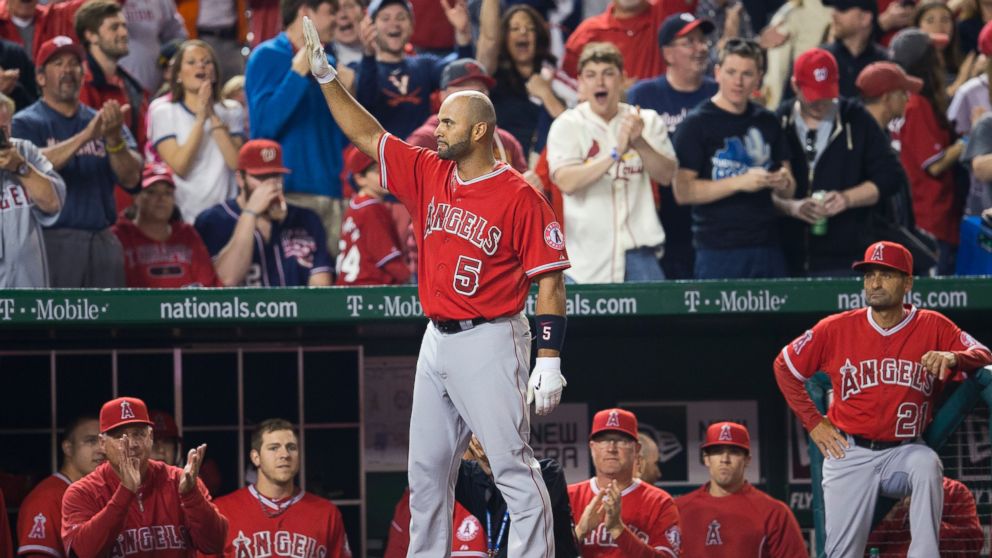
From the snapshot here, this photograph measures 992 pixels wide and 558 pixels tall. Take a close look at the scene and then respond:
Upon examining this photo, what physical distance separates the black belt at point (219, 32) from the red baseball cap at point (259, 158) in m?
2.57

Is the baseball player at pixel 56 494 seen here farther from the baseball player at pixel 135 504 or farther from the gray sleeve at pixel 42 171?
the gray sleeve at pixel 42 171

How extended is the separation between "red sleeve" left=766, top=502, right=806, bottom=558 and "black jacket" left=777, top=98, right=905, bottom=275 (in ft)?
5.00

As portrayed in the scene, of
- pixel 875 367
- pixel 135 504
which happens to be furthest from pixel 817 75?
pixel 135 504

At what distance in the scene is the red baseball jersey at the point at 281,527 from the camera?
7879mm

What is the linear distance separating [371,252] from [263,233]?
67 cm

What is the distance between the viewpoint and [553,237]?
18.5 feet

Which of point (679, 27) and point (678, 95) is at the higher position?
point (679, 27)

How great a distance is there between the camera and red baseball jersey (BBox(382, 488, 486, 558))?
26.7 feet

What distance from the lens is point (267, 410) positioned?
927 centimetres

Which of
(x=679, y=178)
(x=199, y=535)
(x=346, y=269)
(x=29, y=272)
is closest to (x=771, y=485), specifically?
(x=679, y=178)

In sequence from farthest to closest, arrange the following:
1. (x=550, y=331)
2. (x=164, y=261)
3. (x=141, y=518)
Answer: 1. (x=164, y=261)
2. (x=141, y=518)
3. (x=550, y=331)

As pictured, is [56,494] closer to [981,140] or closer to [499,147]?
[499,147]

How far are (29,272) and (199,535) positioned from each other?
5.61 ft

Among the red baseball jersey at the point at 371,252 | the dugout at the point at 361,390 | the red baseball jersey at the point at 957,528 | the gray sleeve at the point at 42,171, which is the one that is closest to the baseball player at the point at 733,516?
the red baseball jersey at the point at 957,528
